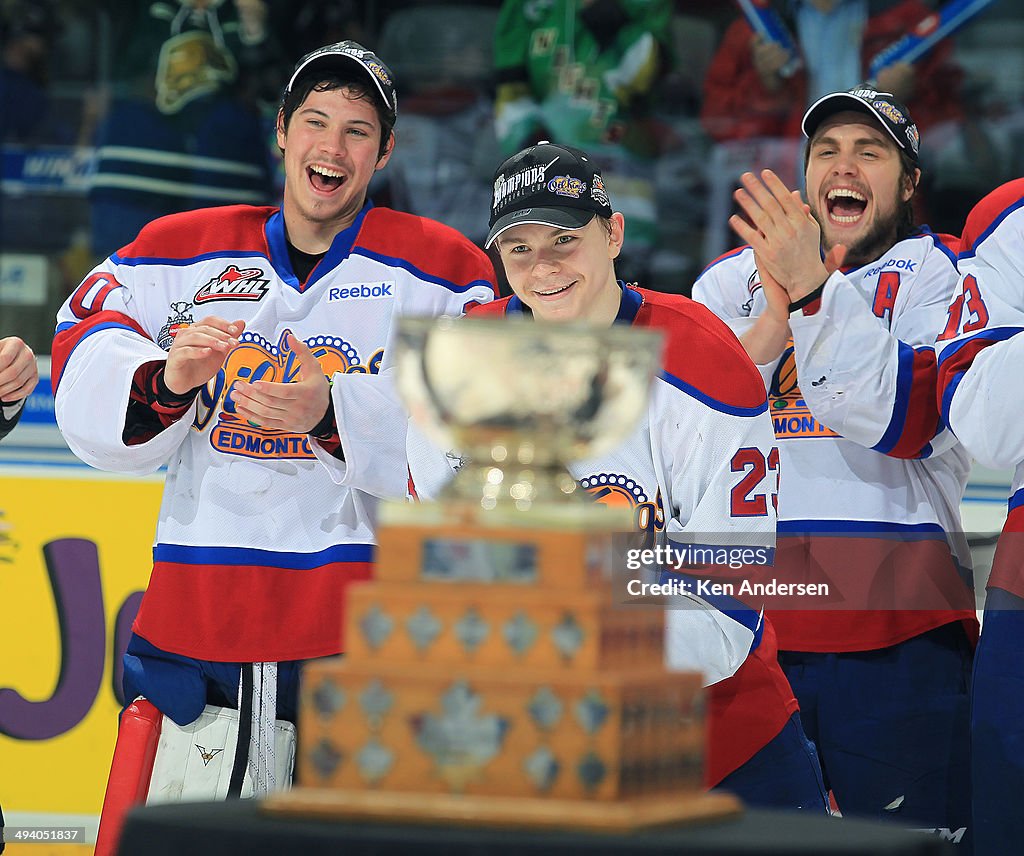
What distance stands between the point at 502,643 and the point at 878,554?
1.68m

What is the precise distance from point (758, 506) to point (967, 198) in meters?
2.43

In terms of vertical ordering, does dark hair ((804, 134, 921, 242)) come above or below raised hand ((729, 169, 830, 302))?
above

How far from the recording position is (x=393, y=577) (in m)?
1.36

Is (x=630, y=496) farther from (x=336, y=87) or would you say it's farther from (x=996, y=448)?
(x=336, y=87)

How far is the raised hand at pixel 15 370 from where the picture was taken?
2.65 meters

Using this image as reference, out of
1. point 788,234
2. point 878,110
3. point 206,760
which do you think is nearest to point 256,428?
point 206,760

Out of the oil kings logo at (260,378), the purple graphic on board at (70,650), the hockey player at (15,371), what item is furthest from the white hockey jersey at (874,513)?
the purple graphic on board at (70,650)

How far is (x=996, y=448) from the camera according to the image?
237cm

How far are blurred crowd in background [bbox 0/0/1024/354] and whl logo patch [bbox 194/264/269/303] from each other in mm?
1818

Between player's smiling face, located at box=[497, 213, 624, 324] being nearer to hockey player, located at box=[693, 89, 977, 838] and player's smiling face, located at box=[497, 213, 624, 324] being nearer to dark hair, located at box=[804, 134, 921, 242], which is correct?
hockey player, located at box=[693, 89, 977, 838]

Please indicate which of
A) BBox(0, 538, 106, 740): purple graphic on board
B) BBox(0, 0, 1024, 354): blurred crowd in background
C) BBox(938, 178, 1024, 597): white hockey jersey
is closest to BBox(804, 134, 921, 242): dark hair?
BBox(938, 178, 1024, 597): white hockey jersey

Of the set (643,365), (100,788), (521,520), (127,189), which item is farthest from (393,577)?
(127,189)

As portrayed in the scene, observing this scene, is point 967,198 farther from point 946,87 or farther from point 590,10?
point 590,10

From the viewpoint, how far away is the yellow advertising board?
328 cm
